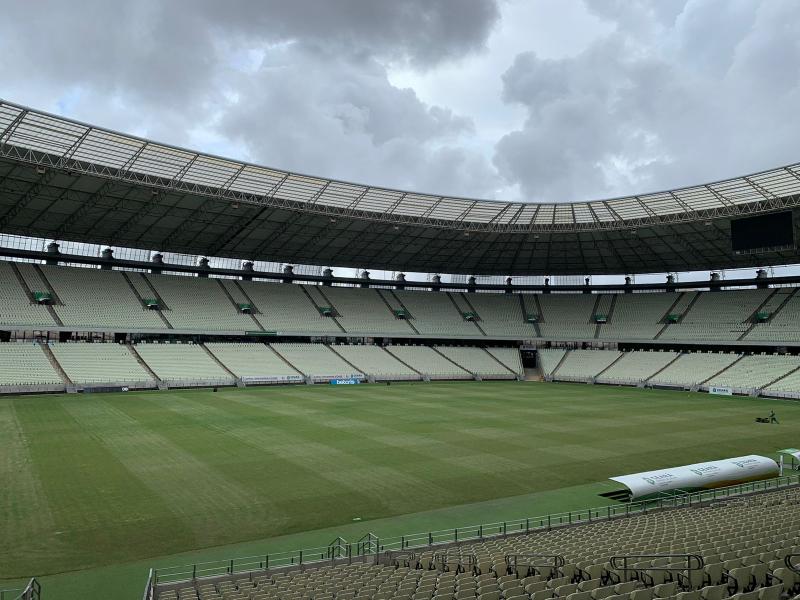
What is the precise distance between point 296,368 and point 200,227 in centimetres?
1845

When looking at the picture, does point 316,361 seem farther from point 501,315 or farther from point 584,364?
point 584,364

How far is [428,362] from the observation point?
71875 millimetres

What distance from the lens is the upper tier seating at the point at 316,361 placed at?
204 ft

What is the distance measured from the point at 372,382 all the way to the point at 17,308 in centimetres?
3658

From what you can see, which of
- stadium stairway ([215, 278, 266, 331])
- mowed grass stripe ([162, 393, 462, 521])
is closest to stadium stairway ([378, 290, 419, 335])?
stadium stairway ([215, 278, 266, 331])

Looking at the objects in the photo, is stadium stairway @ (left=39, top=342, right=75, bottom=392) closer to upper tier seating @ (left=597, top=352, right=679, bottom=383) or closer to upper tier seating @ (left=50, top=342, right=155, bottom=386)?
upper tier seating @ (left=50, top=342, right=155, bottom=386)

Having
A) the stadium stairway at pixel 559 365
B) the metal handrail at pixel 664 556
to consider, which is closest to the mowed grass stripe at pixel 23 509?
the metal handrail at pixel 664 556

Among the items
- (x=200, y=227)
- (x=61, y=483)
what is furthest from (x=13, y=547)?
(x=200, y=227)

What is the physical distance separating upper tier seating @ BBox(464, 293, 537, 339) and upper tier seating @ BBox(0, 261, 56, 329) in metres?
54.1

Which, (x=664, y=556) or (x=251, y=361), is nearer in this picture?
(x=664, y=556)

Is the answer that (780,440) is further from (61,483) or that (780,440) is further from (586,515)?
(61,483)

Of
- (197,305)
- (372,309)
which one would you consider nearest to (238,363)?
(197,305)

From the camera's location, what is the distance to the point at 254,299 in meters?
70.7

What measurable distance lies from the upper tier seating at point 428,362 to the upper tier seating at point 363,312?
102 inches
